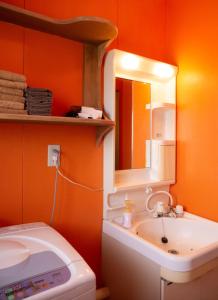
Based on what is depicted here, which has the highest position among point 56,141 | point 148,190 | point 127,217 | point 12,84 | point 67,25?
point 67,25

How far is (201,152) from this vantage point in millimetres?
1639

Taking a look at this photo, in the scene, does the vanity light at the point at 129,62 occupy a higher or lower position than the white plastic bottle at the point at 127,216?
higher

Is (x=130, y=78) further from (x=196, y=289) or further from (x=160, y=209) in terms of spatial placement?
(x=196, y=289)

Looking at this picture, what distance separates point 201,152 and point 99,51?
3.14 ft

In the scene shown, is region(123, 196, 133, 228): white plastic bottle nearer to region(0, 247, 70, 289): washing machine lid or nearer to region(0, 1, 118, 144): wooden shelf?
region(0, 1, 118, 144): wooden shelf

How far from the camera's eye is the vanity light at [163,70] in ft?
5.51

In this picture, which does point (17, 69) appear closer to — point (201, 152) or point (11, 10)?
point (11, 10)

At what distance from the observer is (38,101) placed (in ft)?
3.73

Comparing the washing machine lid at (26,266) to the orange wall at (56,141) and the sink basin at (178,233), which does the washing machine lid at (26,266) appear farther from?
the sink basin at (178,233)

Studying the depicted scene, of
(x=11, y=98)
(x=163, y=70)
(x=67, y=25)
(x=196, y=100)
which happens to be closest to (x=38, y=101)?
(x=11, y=98)

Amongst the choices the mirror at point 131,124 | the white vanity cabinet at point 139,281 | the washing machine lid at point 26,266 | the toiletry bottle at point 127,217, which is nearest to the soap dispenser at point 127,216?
the toiletry bottle at point 127,217

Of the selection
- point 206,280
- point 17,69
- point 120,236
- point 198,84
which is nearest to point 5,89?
point 17,69

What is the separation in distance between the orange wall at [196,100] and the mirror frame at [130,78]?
103 millimetres

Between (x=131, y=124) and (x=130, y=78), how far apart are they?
328 millimetres
